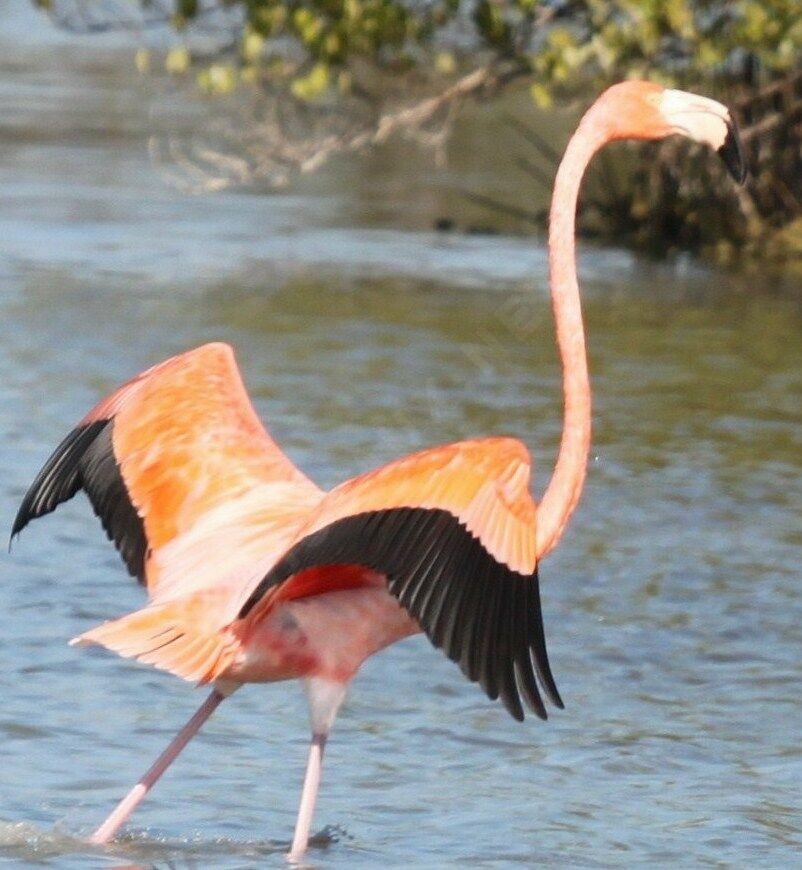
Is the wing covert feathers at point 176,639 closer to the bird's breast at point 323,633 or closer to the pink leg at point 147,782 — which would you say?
the bird's breast at point 323,633

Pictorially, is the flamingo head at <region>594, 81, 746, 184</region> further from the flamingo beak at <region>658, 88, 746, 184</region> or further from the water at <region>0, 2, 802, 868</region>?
the water at <region>0, 2, 802, 868</region>

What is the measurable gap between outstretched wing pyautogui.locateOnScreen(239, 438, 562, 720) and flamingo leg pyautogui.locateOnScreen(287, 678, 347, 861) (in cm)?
46

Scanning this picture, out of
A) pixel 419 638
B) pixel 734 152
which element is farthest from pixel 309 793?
pixel 419 638

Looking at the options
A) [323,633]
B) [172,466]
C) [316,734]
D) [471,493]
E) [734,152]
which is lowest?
[316,734]

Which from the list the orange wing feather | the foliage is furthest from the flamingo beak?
the foliage

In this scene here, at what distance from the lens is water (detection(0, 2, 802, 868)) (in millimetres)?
5039

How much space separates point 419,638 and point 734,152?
2.20 metres

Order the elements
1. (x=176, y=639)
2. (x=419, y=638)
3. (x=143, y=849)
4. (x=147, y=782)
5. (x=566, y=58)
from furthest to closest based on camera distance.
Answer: (x=566, y=58)
(x=419, y=638)
(x=143, y=849)
(x=147, y=782)
(x=176, y=639)

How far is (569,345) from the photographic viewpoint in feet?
15.4

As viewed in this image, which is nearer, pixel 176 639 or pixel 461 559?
pixel 461 559

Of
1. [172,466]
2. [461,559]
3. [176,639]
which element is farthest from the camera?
[172,466]

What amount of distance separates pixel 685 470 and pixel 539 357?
253 centimetres

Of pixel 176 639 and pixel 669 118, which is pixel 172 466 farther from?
pixel 669 118

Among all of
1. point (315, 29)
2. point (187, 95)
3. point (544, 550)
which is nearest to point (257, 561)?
point (544, 550)
